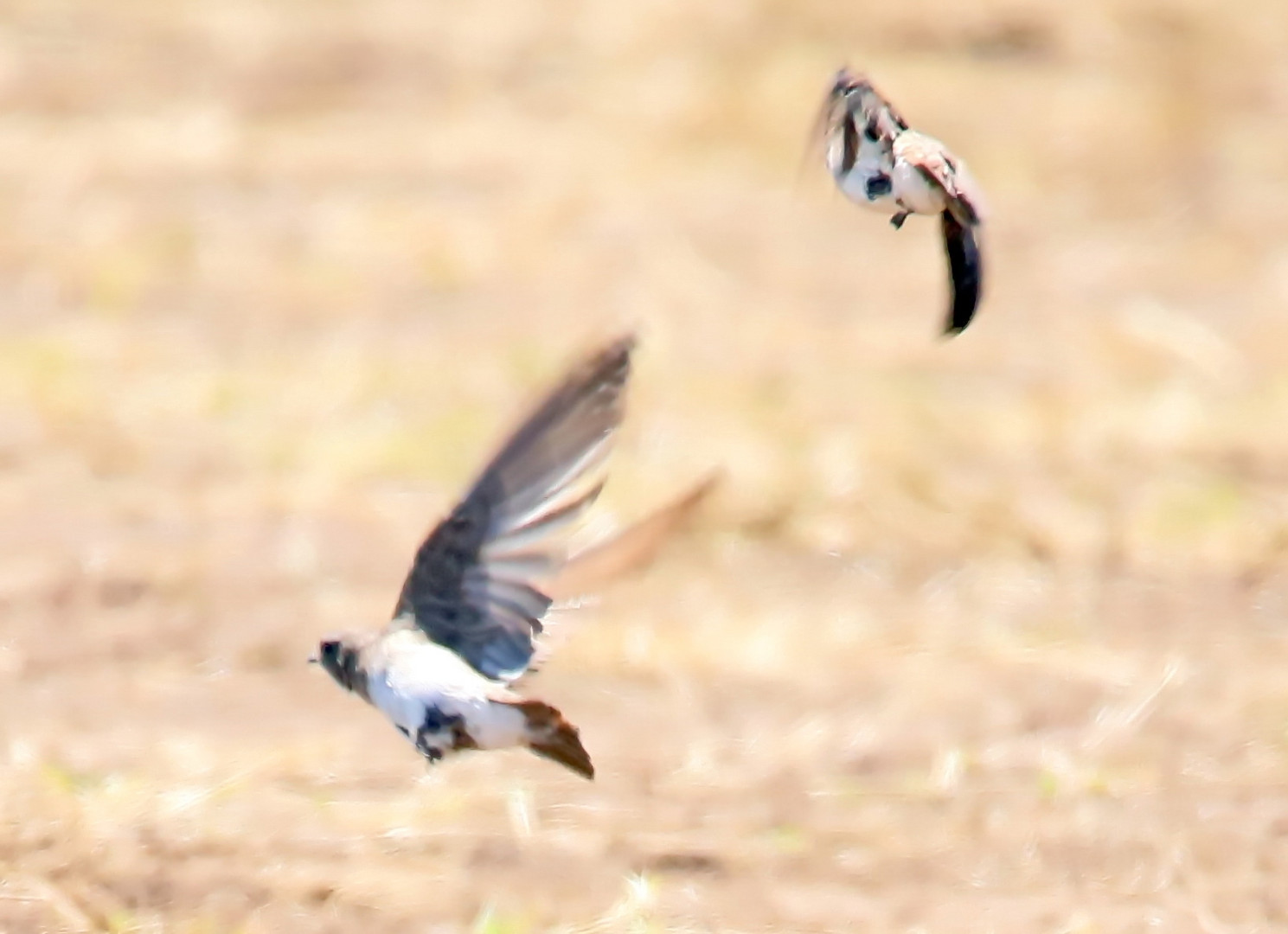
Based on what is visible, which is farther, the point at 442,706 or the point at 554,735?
the point at 442,706

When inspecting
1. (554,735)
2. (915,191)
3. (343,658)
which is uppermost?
(915,191)

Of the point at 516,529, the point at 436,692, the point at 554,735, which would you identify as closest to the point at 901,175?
the point at 516,529

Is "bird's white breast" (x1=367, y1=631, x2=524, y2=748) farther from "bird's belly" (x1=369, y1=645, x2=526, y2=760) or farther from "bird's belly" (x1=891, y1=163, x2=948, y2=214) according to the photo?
"bird's belly" (x1=891, y1=163, x2=948, y2=214)

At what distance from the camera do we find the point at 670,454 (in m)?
7.75

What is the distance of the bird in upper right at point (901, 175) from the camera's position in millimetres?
3529

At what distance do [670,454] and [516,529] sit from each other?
3635mm

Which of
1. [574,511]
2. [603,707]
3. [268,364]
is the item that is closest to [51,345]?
[268,364]

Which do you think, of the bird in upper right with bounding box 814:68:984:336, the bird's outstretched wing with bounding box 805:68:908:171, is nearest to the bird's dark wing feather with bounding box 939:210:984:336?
the bird in upper right with bounding box 814:68:984:336

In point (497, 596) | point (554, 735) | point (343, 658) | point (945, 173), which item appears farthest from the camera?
point (343, 658)

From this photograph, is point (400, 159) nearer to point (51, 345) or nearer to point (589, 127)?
point (589, 127)

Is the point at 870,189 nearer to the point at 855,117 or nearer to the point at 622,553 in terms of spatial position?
the point at 855,117

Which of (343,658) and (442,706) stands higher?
(343,658)

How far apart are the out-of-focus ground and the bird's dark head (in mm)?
423

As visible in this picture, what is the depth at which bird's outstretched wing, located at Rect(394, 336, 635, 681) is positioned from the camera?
398 centimetres
